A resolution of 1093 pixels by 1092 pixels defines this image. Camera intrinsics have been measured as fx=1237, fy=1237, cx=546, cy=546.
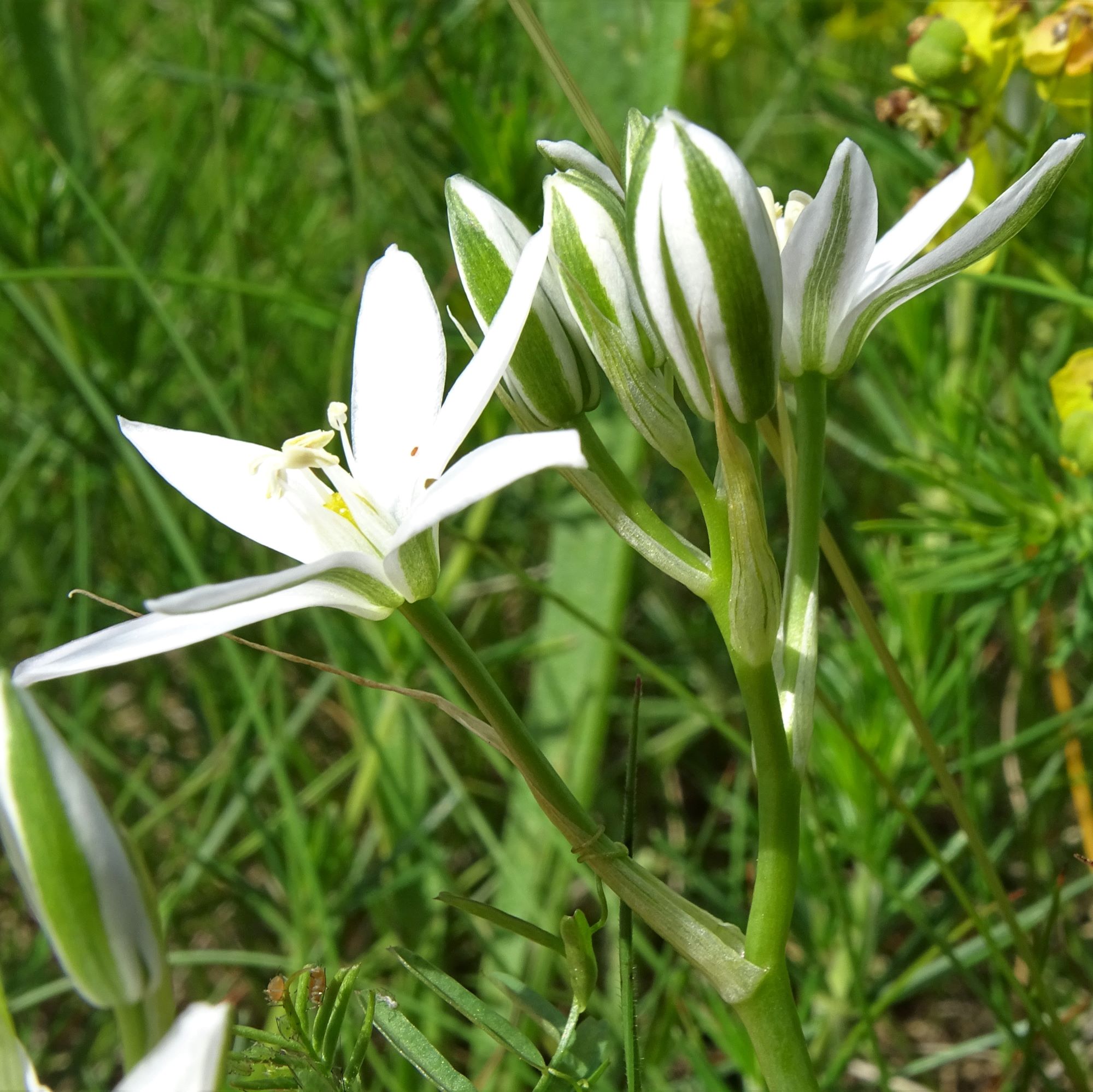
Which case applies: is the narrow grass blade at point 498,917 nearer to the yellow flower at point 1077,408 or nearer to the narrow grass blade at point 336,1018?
the narrow grass blade at point 336,1018

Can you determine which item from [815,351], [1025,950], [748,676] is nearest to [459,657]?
[748,676]

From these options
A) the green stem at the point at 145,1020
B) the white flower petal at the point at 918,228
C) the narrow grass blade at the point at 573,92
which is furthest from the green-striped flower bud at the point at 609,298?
the green stem at the point at 145,1020

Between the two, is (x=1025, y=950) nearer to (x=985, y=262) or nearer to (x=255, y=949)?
(x=985, y=262)

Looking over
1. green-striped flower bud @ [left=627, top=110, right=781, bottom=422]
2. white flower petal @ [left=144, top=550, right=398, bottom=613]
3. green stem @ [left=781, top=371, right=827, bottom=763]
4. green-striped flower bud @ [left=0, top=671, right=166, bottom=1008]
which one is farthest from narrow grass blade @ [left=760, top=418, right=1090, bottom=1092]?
green-striped flower bud @ [left=0, top=671, right=166, bottom=1008]

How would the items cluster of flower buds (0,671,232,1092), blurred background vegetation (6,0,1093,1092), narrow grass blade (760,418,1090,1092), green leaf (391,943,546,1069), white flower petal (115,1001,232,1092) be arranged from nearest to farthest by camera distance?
white flower petal (115,1001,232,1092)
cluster of flower buds (0,671,232,1092)
green leaf (391,943,546,1069)
narrow grass blade (760,418,1090,1092)
blurred background vegetation (6,0,1093,1092)

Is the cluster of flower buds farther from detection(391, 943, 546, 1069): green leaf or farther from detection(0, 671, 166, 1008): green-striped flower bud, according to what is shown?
detection(391, 943, 546, 1069): green leaf

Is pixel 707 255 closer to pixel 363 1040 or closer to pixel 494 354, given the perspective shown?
pixel 494 354
